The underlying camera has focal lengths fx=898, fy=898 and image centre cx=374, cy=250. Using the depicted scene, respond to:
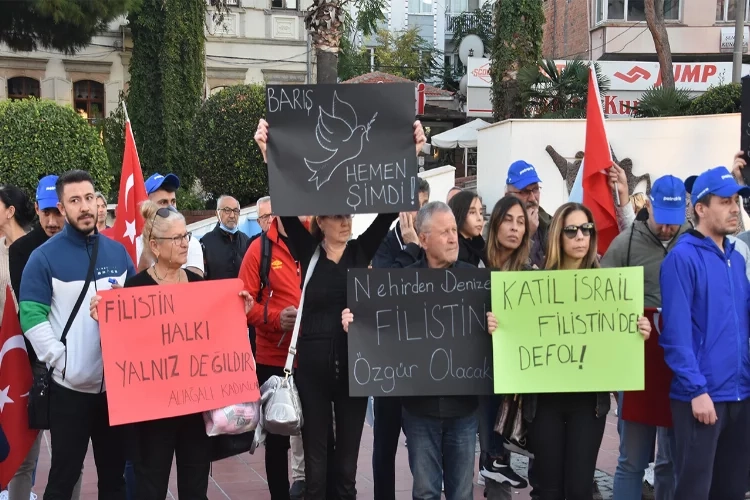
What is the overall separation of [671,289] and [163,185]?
3.82 m

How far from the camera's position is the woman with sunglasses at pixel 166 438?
4.44m

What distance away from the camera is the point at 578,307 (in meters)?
4.61

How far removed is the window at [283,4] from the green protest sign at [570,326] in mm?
28728

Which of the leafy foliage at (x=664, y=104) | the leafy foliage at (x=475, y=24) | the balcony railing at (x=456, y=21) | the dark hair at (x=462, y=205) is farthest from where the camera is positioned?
the balcony railing at (x=456, y=21)

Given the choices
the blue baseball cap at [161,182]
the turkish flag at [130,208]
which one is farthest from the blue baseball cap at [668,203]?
the turkish flag at [130,208]

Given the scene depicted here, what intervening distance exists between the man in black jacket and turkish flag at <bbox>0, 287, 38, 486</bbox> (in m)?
2.75

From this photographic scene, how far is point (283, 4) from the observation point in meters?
31.7

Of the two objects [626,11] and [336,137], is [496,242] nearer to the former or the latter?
[336,137]

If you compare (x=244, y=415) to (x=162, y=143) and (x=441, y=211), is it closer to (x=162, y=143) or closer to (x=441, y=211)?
(x=441, y=211)

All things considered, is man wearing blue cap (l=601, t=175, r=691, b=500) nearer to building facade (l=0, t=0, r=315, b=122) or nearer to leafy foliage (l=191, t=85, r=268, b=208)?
leafy foliage (l=191, t=85, r=268, b=208)

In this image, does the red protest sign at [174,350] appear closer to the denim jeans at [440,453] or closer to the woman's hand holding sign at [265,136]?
the woman's hand holding sign at [265,136]

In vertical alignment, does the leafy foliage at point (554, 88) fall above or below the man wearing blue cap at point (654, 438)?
above

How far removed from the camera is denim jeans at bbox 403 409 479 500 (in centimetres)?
460

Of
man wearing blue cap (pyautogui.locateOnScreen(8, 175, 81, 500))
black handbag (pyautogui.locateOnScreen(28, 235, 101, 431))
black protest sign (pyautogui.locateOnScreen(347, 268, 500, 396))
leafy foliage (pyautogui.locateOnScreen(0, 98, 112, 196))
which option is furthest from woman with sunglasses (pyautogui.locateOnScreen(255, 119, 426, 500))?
leafy foliage (pyautogui.locateOnScreen(0, 98, 112, 196))
